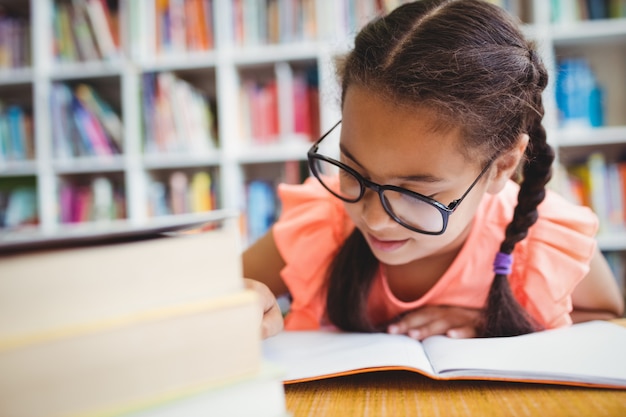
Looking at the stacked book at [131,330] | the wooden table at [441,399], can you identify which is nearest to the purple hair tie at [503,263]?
A: the wooden table at [441,399]

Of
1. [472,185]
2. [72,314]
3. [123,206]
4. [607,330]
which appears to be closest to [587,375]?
[607,330]

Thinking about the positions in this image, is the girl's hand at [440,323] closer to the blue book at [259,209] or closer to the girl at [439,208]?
the girl at [439,208]

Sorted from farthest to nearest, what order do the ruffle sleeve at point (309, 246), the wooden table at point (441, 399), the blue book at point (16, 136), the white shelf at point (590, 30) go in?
the blue book at point (16, 136) → the white shelf at point (590, 30) → the ruffle sleeve at point (309, 246) → the wooden table at point (441, 399)

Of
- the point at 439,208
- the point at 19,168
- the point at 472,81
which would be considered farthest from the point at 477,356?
the point at 19,168

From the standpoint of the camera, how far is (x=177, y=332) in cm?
29

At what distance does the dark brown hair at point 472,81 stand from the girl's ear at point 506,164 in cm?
1

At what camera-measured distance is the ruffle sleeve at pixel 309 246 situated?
2.91ft

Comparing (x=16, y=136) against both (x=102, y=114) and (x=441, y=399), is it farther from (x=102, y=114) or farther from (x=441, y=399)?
(x=441, y=399)

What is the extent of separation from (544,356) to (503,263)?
0.92ft

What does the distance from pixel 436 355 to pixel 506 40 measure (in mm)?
434

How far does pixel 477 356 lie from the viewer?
497 millimetres

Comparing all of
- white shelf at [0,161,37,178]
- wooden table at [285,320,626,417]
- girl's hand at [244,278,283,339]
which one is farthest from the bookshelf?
wooden table at [285,320,626,417]

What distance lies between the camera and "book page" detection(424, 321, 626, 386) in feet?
1.48

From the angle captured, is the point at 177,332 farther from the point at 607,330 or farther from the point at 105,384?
the point at 607,330
